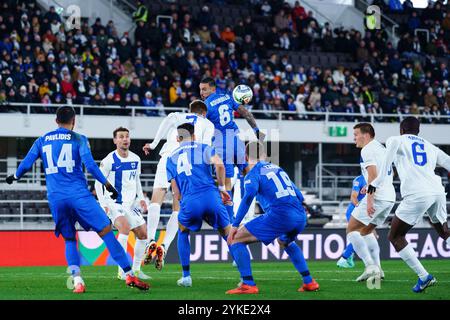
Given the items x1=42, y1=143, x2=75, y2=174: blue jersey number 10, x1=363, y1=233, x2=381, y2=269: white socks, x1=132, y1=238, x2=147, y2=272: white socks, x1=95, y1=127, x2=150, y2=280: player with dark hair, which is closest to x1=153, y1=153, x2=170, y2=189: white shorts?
x1=95, y1=127, x2=150, y2=280: player with dark hair

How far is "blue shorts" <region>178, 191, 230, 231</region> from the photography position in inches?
486

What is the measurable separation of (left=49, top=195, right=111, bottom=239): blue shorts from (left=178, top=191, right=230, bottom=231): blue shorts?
1.12 meters

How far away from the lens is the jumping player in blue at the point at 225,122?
15.6 m

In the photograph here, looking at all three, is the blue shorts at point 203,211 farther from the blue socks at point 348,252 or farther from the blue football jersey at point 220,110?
the blue socks at point 348,252

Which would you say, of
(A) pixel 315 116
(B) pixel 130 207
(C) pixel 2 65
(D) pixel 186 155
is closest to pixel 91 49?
(C) pixel 2 65

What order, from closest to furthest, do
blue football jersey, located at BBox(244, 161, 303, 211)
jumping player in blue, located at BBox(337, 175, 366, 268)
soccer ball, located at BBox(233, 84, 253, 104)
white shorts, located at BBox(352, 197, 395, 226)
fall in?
blue football jersey, located at BBox(244, 161, 303, 211)
white shorts, located at BBox(352, 197, 395, 226)
soccer ball, located at BBox(233, 84, 253, 104)
jumping player in blue, located at BBox(337, 175, 366, 268)

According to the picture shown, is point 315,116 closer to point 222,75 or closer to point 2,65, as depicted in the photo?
point 222,75

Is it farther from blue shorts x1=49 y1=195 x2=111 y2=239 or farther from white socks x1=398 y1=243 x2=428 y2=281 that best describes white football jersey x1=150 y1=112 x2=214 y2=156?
white socks x1=398 y1=243 x2=428 y2=281

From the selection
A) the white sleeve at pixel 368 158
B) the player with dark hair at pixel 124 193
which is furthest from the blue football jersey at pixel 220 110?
the white sleeve at pixel 368 158

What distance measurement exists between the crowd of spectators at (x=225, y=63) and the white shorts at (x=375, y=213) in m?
14.9

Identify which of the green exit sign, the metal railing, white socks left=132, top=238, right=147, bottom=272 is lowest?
white socks left=132, top=238, right=147, bottom=272

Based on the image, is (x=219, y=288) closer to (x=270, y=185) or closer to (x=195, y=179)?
(x=195, y=179)

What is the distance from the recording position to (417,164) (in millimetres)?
12359

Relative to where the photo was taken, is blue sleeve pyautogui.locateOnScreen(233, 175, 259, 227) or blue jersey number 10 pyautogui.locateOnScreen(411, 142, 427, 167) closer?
blue sleeve pyautogui.locateOnScreen(233, 175, 259, 227)
